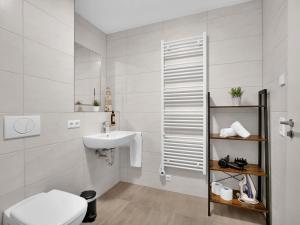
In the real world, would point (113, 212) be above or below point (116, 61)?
below

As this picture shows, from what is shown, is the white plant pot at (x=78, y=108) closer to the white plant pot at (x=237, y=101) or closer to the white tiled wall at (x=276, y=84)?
the white plant pot at (x=237, y=101)

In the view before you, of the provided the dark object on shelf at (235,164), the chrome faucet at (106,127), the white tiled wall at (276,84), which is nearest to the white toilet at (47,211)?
the chrome faucet at (106,127)

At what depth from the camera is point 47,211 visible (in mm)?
1053

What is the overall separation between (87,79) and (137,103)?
0.76 meters

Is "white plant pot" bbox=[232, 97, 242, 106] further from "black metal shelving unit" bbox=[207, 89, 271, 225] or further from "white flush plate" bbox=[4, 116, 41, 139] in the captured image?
"white flush plate" bbox=[4, 116, 41, 139]

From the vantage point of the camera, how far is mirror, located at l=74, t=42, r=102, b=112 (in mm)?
2008

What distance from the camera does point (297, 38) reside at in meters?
0.98

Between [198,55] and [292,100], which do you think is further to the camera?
[198,55]

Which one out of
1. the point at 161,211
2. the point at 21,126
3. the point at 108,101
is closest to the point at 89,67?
the point at 108,101

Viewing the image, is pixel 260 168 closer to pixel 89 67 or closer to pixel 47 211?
pixel 47 211

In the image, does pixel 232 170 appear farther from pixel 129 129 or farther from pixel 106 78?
pixel 106 78

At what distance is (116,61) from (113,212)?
6.76ft

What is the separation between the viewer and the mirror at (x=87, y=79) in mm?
2008

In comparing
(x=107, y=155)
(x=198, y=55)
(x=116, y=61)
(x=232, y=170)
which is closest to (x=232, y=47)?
(x=198, y=55)
